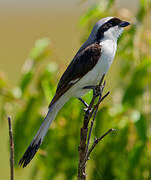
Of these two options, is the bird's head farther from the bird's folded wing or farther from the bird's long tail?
the bird's long tail

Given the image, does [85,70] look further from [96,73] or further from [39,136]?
[39,136]

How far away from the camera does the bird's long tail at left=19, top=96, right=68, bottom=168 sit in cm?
219

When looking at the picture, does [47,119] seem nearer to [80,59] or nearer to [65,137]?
[80,59]

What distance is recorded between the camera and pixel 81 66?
281 centimetres

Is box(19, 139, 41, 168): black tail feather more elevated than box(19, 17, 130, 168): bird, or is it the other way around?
box(19, 17, 130, 168): bird

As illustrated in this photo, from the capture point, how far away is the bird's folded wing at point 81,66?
2.77 m

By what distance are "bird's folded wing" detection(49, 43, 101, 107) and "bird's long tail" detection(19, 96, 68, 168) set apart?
4.3 inches

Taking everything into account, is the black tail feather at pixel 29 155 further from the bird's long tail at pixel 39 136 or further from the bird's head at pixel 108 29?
the bird's head at pixel 108 29

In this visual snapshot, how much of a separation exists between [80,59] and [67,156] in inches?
34.3

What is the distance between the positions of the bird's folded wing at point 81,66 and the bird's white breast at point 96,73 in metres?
0.02

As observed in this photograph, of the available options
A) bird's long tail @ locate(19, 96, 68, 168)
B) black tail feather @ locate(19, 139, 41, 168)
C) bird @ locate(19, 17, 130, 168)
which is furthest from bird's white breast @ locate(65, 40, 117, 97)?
black tail feather @ locate(19, 139, 41, 168)

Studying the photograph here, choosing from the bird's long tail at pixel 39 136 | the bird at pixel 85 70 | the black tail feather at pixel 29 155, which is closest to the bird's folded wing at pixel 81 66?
the bird at pixel 85 70

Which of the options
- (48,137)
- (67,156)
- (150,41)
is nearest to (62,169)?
(67,156)

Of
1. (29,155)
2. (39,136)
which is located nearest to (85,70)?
(39,136)
